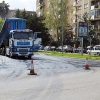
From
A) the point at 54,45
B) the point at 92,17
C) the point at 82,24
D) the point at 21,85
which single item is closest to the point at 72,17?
the point at 54,45

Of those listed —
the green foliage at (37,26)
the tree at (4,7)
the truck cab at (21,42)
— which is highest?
the tree at (4,7)

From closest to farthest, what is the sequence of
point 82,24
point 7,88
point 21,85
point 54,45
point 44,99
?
point 44,99 → point 7,88 → point 21,85 → point 82,24 → point 54,45

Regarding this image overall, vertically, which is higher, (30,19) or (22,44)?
(30,19)

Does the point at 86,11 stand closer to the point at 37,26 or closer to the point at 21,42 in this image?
the point at 37,26

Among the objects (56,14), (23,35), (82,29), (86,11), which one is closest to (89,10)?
(86,11)

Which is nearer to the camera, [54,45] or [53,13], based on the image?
[53,13]

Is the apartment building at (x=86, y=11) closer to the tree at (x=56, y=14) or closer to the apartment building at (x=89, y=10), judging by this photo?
the apartment building at (x=89, y=10)

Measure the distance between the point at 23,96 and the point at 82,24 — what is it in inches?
1426

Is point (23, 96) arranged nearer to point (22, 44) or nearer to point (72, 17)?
point (22, 44)

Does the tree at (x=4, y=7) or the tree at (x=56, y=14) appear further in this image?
the tree at (x=4, y=7)

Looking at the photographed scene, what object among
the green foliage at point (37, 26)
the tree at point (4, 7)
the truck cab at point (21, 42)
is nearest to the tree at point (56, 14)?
the green foliage at point (37, 26)

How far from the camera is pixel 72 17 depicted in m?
86.6

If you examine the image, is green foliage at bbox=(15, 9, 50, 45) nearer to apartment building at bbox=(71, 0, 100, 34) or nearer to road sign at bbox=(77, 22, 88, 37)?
apartment building at bbox=(71, 0, 100, 34)

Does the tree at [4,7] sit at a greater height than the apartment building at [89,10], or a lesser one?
greater
